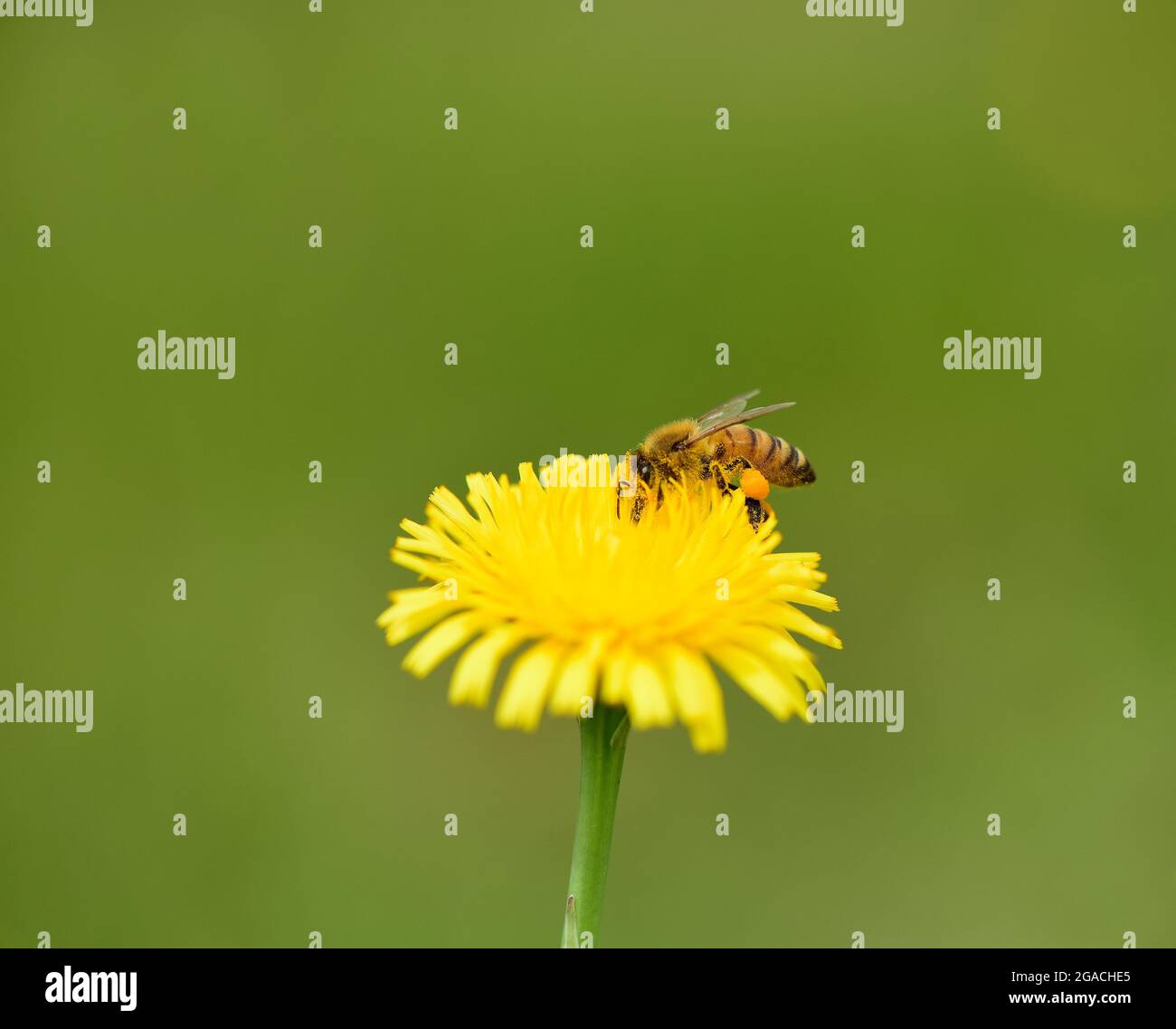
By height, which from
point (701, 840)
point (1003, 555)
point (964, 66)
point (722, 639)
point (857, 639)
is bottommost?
point (701, 840)

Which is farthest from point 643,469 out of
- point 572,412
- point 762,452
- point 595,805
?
point 572,412

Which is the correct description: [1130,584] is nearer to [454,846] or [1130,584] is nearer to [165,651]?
[454,846]

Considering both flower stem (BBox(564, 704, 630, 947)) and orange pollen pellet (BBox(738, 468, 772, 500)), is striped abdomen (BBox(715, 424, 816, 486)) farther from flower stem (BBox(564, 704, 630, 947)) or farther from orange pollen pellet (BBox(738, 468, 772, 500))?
flower stem (BBox(564, 704, 630, 947))

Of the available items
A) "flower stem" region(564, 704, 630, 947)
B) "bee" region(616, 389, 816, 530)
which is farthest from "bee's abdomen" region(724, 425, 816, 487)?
"flower stem" region(564, 704, 630, 947)

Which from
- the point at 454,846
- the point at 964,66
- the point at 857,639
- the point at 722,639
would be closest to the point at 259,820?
the point at 454,846

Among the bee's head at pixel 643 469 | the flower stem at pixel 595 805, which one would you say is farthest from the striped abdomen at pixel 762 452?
the flower stem at pixel 595 805

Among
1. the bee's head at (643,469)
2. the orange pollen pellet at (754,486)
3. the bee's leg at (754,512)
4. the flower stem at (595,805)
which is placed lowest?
the flower stem at (595,805)

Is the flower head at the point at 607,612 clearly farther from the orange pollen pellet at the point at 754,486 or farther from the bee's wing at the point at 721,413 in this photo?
the bee's wing at the point at 721,413
